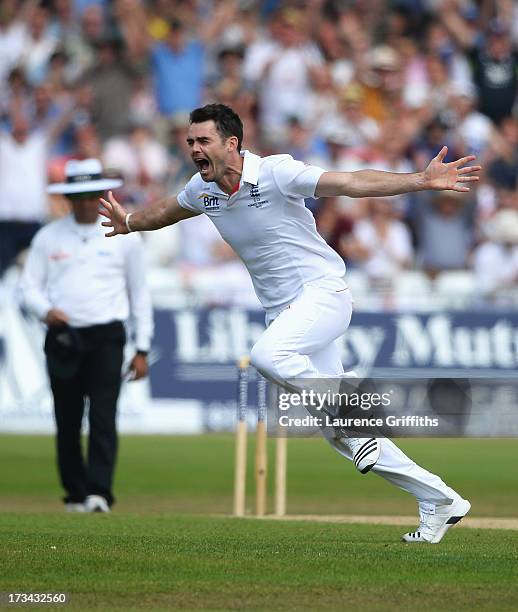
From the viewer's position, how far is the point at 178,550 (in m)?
Result: 7.81

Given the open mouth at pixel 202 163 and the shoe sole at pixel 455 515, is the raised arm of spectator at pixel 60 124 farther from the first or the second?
the shoe sole at pixel 455 515

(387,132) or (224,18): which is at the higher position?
(224,18)

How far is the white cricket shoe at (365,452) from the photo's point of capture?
316 inches

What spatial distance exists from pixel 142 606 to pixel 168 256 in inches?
532

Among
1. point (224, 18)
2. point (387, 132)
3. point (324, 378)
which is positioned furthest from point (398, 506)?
point (224, 18)

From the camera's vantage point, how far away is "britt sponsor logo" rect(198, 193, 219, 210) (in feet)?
27.6

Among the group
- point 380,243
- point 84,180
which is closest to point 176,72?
point 380,243

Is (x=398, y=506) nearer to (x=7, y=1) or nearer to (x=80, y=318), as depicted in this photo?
(x=80, y=318)

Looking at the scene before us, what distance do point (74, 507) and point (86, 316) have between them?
1.55 metres

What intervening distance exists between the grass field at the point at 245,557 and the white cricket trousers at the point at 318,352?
371 millimetres

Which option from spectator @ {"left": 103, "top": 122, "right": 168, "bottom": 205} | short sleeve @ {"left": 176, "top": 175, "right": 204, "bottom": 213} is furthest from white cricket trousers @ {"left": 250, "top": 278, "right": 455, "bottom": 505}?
spectator @ {"left": 103, "top": 122, "right": 168, "bottom": 205}

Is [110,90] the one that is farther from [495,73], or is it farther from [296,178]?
[296,178]

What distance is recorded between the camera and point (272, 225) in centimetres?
830

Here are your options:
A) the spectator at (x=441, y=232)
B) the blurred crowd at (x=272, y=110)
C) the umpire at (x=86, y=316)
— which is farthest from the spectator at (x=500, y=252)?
the umpire at (x=86, y=316)
